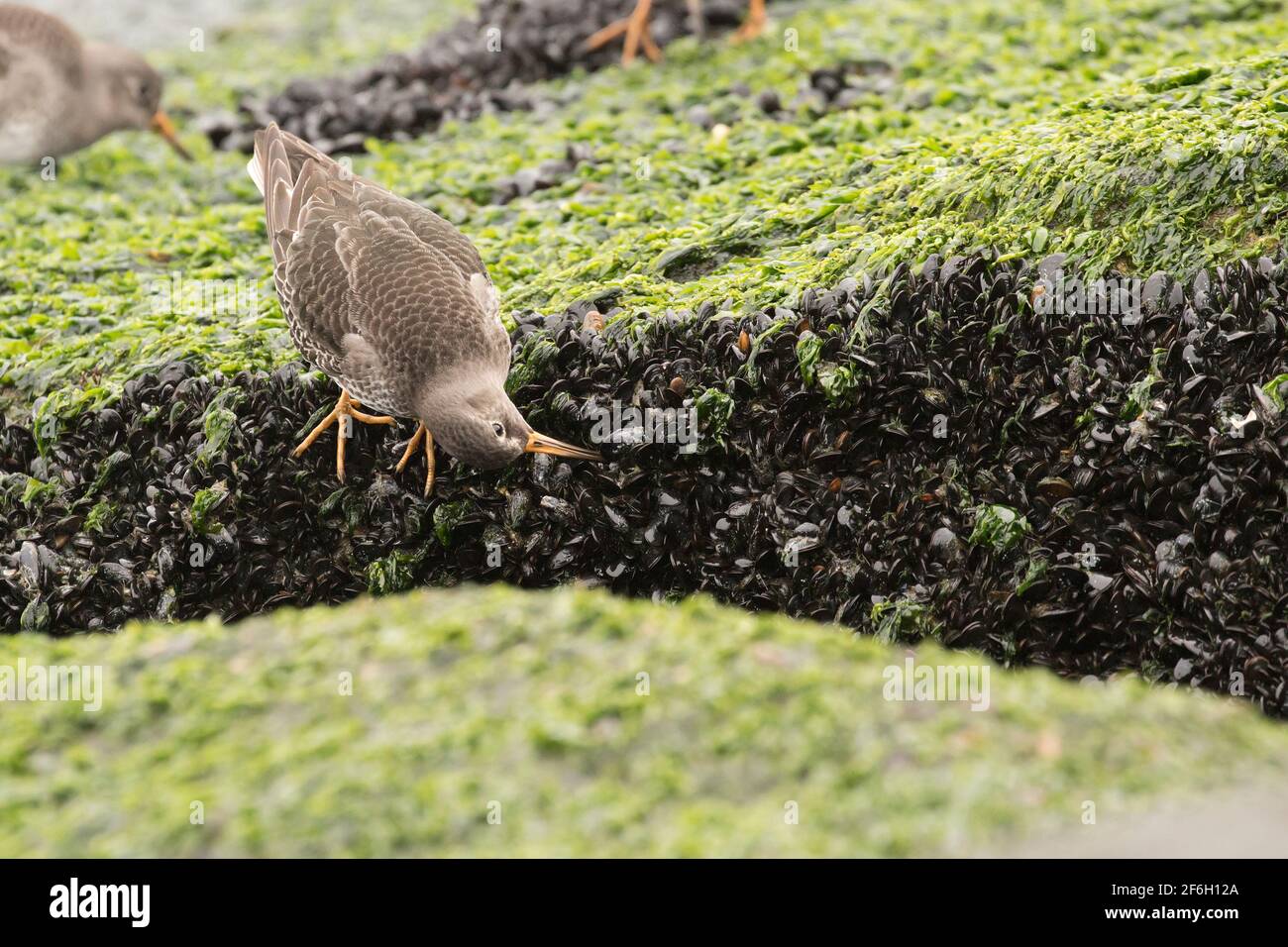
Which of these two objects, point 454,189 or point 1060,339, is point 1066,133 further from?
point 454,189

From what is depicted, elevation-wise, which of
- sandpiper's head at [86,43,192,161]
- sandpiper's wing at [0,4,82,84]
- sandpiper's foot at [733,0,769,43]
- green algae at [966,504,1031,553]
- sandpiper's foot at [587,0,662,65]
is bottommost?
green algae at [966,504,1031,553]

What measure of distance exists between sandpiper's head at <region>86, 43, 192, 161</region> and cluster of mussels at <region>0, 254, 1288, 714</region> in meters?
3.85

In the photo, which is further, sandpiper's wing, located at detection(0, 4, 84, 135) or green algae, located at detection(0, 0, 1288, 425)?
sandpiper's wing, located at detection(0, 4, 84, 135)

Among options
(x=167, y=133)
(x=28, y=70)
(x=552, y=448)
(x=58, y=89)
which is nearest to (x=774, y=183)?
(x=552, y=448)

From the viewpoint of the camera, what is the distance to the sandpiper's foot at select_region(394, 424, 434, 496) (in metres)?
5.74

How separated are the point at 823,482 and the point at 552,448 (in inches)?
46.4

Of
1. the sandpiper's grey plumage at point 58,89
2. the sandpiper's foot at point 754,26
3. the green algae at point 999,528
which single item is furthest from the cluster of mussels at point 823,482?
the sandpiper's foot at point 754,26

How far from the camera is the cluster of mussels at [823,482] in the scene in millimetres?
5059

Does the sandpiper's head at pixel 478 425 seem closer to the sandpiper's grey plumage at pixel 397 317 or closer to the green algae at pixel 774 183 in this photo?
the sandpiper's grey plumage at pixel 397 317

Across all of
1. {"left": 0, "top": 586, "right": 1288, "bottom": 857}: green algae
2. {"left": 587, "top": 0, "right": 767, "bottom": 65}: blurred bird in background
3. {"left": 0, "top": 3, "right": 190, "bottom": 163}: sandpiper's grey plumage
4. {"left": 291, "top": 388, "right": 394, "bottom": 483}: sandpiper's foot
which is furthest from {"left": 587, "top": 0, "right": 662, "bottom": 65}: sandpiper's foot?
{"left": 0, "top": 586, "right": 1288, "bottom": 857}: green algae

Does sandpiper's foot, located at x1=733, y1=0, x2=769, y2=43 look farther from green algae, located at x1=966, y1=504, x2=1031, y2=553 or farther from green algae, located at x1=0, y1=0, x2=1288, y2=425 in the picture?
green algae, located at x1=966, y1=504, x2=1031, y2=553

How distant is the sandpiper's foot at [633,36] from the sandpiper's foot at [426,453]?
467 cm

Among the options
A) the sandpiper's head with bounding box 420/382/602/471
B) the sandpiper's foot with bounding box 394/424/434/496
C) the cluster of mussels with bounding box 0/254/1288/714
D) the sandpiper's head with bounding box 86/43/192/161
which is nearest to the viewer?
the cluster of mussels with bounding box 0/254/1288/714

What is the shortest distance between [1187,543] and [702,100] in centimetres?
498
